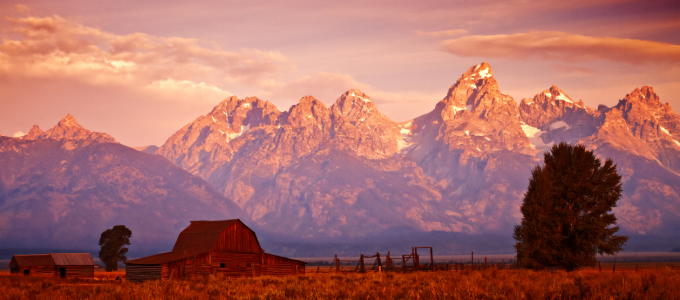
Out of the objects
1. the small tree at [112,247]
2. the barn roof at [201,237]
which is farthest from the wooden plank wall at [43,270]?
the small tree at [112,247]

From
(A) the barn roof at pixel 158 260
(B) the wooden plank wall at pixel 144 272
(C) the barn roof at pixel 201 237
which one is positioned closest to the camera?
(B) the wooden plank wall at pixel 144 272

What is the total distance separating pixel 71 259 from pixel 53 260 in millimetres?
3073

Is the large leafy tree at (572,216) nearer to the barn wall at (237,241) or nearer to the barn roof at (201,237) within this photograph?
the barn wall at (237,241)

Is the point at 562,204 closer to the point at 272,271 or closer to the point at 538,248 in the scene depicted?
the point at 538,248

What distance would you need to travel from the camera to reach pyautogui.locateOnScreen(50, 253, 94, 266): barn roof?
3081 inches

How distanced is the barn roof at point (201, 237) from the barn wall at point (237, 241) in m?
0.51

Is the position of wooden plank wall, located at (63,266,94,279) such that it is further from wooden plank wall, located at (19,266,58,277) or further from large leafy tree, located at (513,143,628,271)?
large leafy tree, located at (513,143,628,271)

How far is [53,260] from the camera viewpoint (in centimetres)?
7725

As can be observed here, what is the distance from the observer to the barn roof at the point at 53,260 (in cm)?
7662

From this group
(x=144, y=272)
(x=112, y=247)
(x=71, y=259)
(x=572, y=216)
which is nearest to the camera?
(x=572, y=216)

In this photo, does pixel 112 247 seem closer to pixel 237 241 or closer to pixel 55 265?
pixel 55 265

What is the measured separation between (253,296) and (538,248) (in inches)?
1092

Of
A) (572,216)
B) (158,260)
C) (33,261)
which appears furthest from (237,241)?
(572,216)

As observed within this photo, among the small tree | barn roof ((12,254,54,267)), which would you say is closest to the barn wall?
barn roof ((12,254,54,267))
